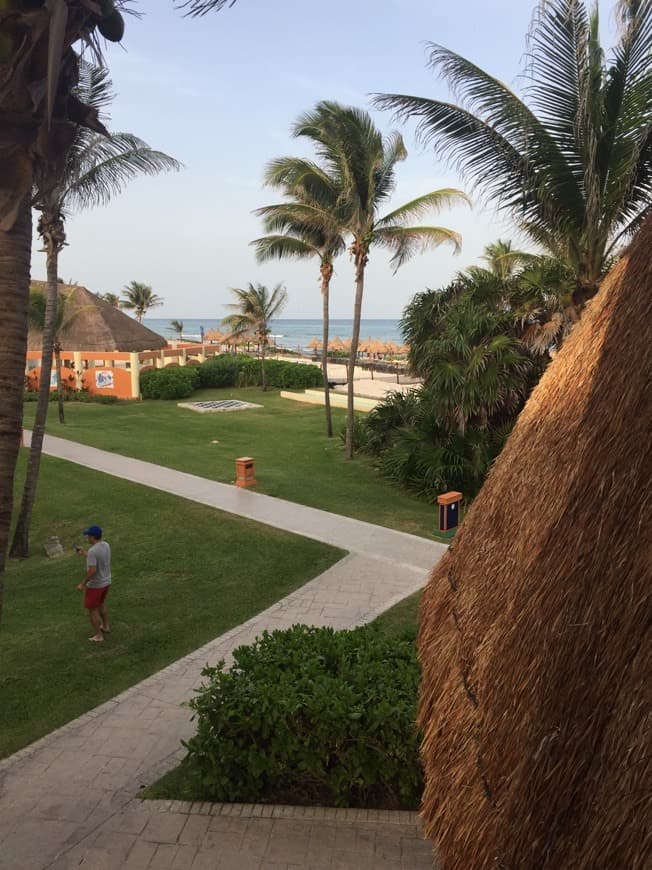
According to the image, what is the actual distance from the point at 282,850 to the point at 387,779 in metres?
0.89

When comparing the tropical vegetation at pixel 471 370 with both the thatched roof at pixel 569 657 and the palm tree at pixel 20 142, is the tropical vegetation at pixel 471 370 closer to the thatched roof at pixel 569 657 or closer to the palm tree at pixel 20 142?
the palm tree at pixel 20 142

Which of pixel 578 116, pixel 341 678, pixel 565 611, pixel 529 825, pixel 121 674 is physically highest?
pixel 578 116

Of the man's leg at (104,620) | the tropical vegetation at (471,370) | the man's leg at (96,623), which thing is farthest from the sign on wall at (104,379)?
the man's leg at (96,623)

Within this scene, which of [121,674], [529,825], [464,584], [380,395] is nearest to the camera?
[529,825]

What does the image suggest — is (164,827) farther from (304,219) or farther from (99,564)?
(304,219)

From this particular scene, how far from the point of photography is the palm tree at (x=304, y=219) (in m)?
17.2

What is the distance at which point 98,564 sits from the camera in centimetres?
730

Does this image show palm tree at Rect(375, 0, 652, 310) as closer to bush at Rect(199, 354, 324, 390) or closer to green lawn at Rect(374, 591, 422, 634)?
green lawn at Rect(374, 591, 422, 634)

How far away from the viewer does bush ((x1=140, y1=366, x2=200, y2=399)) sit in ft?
99.8

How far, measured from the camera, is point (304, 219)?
18.4 meters

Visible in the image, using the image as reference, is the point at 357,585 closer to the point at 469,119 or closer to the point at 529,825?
the point at 469,119

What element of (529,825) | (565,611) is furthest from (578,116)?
(529,825)

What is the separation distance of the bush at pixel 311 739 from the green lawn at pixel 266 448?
289 inches

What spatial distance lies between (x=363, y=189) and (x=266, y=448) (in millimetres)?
8110
